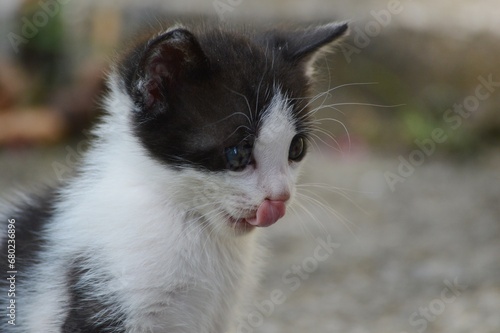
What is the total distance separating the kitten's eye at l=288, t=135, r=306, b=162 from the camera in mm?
2699

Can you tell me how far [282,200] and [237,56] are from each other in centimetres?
52

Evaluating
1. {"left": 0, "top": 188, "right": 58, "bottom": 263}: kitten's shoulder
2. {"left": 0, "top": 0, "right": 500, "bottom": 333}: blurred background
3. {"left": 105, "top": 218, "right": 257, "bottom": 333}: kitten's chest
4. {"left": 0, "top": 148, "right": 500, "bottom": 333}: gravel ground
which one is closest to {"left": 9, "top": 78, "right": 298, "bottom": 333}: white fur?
{"left": 105, "top": 218, "right": 257, "bottom": 333}: kitten's chest

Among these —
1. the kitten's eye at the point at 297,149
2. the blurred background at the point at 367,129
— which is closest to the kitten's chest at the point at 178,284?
the kitten's eye at the point at 297,149

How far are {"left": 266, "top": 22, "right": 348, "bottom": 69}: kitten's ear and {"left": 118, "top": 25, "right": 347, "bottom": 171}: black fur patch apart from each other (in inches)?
7.3

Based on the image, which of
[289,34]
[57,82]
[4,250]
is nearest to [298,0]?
[57,82]

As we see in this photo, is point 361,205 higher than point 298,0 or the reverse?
the reverse

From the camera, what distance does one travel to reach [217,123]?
2555mm

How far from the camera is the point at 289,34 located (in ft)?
9.98

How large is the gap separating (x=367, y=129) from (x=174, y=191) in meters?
4.44

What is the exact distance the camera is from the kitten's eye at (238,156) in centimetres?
253

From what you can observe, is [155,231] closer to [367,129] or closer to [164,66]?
[164,66]

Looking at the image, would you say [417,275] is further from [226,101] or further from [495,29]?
[495,29]

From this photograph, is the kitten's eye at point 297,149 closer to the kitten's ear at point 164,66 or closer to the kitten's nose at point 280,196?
the kitten's nose at point 280,196

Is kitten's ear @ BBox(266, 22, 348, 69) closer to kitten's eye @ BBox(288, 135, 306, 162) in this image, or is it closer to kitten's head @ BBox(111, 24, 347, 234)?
kitten's head @ BBox(111, 24, 347, 234)
